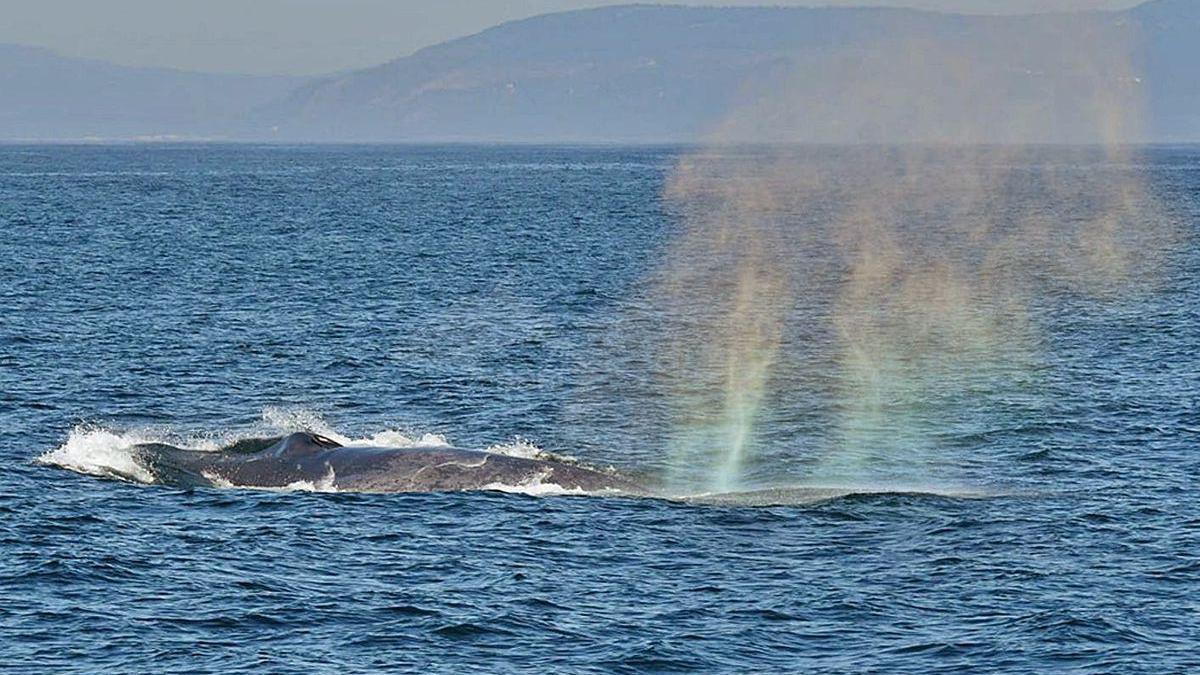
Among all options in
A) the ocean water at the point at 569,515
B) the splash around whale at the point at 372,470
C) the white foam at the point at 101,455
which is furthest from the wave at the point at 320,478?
the ocean water at the point at 569,515

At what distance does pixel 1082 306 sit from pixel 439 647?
58992 mm

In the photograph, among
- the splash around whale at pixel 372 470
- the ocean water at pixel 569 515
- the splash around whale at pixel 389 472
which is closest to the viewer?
the ocean water at pixel 569 515

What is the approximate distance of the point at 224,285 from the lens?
93.6 metres

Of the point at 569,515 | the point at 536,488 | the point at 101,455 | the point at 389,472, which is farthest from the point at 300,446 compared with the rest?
Result: the point at 569,515

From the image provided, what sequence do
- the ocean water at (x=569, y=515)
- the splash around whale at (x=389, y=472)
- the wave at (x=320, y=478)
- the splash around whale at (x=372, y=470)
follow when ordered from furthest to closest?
1. the splash around whale at (x=372, y=470)
2. the splash around whale at (x=389, y=472)
3. the wave at (x=320, y=478)
4. the ocean water at (x=569, y=515)

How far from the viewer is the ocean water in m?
31.7

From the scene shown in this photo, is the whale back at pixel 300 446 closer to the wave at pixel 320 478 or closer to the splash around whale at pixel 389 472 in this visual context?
the splash around whale at pixel 389 472

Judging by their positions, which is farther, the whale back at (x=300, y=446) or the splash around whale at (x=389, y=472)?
the whale back at (x=300, y=446)

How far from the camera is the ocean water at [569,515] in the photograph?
104ft

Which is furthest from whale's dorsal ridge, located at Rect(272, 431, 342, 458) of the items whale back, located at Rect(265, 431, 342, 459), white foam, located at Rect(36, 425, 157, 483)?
white foam, located at Rect(36, 425, 157, 483)

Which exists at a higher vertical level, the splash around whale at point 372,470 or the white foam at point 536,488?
the splash around whale at point 372,470

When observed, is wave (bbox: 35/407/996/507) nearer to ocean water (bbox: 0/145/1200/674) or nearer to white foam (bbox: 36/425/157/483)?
white foam (bbox: 36/425/157/483)

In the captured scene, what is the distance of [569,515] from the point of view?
40.8 m

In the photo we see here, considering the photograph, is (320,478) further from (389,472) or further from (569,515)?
(569,515)
